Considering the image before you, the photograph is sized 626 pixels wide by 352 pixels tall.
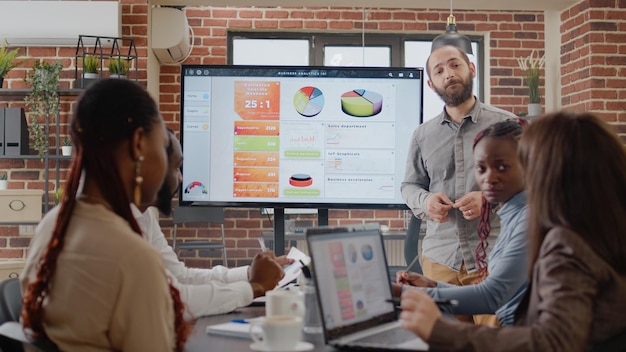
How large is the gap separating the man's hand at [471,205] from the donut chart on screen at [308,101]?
0.60 meters

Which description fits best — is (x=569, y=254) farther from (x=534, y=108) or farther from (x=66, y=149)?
(x=534, y=108)

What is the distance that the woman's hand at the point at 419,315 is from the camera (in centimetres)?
128

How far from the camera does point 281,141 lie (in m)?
2.55

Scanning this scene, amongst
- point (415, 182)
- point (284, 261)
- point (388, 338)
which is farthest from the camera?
point (415, 182)

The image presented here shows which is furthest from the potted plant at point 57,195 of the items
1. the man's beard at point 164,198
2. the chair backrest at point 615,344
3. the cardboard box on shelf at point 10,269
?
the chair backrest at point 615,344

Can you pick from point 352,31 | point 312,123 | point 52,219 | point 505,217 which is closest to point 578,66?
point 352,31

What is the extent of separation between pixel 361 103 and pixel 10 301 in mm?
1413

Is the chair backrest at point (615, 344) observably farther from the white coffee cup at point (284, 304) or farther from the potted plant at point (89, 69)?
the potted plant at point (89, 69)

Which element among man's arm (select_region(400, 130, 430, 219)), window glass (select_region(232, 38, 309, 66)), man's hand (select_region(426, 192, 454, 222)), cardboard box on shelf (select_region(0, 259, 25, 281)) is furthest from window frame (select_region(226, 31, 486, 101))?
man's hand (select_region(426, 192, 454, 222))

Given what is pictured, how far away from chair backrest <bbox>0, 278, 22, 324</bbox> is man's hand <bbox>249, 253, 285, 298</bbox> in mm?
642

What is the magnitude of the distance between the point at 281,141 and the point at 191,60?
420 cm

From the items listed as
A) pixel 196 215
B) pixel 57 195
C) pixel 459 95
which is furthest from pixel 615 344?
pixel 196 215

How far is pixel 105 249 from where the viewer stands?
121 cm

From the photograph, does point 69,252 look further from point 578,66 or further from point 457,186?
point 578,66
